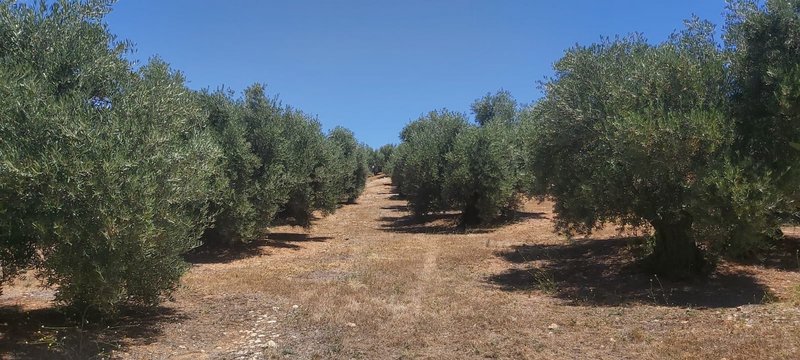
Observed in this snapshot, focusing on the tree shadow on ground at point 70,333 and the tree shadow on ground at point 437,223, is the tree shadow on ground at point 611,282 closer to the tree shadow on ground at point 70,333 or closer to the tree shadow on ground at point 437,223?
the tree shadow on ground at point 70,333

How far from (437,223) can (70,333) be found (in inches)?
1056

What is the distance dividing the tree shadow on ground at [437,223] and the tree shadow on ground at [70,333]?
20692 mm

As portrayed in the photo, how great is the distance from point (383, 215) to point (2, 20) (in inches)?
1310

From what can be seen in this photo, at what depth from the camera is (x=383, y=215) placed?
1622 inches

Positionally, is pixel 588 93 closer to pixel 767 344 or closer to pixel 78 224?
pixel 767 344

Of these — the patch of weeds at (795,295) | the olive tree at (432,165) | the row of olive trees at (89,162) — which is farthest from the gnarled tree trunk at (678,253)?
the olive tree at (432,165)

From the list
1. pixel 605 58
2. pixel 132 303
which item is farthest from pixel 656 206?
pixel 132 303

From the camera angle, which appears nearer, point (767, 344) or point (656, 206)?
point (767, 344)

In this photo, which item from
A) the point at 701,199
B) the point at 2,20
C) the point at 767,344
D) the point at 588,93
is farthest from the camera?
the point at 588,93

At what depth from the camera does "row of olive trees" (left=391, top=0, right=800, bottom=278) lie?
10.8 meters

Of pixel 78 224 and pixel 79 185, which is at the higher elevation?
pixel 79 185

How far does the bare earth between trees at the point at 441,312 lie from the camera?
8234mm

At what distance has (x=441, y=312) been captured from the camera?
1112cm

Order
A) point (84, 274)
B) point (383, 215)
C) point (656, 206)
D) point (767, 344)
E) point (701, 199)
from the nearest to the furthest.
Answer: point (767, 344)
point (84, 274)
point (701, 199)
point (656, 206)
point (383, 215)
